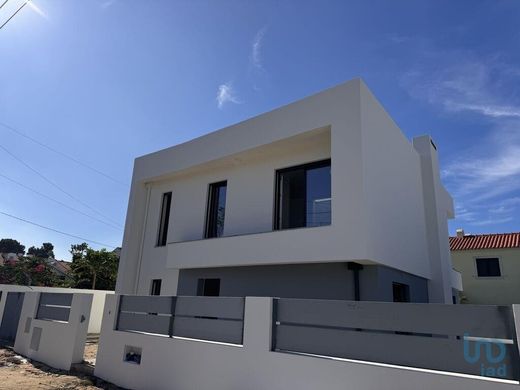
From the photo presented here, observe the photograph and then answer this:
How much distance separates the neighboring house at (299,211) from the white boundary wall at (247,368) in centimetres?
242

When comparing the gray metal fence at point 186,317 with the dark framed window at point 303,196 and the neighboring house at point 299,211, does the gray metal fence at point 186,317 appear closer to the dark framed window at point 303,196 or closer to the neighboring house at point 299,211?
the neighboring house at point 299,211

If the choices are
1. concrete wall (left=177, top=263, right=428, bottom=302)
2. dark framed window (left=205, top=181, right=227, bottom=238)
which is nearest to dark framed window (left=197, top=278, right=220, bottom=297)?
concrete wall (left=177, top=263, right=428, bottom=302)

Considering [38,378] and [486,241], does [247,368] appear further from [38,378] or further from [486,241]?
[486,241]

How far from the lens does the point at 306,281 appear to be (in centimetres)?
808

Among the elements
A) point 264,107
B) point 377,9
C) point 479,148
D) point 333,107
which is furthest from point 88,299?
point 479,148

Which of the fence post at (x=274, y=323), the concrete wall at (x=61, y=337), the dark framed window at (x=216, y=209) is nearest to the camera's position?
the fence post at (x=274, y=323)

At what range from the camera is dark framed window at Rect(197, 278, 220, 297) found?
10016 mm

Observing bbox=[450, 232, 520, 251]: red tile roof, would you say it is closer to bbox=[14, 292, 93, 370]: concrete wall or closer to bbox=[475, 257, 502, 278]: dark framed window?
bbox=[475, 257, 502, 278]: dark framed window

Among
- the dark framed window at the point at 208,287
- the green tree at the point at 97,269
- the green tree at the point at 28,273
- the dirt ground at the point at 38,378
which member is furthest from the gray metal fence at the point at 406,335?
the green tree at the point at 28,273

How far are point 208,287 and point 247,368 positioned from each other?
16.5 ft

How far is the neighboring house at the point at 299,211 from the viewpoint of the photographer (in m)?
7.22

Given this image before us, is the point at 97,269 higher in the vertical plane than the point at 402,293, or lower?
higher

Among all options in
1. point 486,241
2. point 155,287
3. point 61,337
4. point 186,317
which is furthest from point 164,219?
point 486,241

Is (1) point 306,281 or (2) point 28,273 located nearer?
(1) point 306,281
